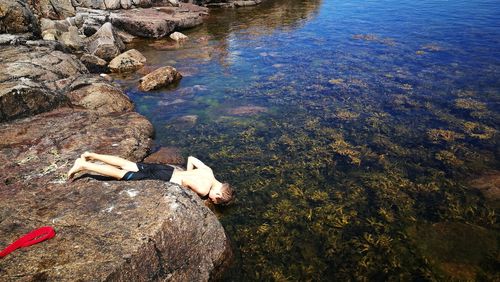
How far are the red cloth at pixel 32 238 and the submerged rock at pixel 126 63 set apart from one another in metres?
15.3

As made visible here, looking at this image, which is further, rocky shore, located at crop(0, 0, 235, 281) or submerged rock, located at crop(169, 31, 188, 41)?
submerged rock, located at crop(169, 31, 188, 41)

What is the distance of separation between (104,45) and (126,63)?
2.72 metres

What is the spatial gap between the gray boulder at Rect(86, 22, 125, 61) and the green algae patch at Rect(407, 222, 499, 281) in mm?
19737

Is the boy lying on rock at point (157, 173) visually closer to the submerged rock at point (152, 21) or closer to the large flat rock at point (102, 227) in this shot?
the large flat rock at point (102, 227)

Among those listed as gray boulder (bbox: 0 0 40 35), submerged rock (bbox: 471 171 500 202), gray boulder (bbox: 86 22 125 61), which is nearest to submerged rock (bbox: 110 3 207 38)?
gray boulder (bbox: 86 22 125 61)

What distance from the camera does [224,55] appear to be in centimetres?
2128

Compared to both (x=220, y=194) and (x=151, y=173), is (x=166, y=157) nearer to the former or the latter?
(x=151, y=173)

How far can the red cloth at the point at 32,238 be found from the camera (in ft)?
16.1

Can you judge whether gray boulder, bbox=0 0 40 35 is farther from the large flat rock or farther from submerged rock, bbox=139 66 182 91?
the large flat rock

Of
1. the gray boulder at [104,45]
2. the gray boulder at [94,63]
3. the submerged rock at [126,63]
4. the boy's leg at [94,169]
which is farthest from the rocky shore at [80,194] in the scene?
the gray boulder at [104,45]

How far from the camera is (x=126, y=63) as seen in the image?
19.2 metres

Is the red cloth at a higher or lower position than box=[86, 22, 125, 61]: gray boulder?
→ lower

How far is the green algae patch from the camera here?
6445 millimetres

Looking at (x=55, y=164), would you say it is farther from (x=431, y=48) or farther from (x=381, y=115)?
(x=431, y=48)
